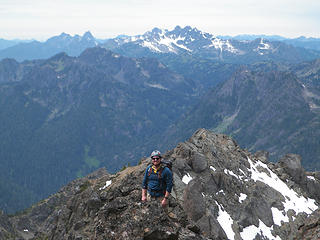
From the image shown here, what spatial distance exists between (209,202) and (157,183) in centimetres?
3455

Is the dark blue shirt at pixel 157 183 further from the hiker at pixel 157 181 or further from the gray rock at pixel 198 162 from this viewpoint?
the gray rock at pixel 198 162

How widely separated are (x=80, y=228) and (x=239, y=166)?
138ft

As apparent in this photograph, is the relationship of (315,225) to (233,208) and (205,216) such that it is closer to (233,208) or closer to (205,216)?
(205,216)

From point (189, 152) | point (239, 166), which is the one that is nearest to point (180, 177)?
point (189, 152)

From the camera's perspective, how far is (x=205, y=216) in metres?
46.7

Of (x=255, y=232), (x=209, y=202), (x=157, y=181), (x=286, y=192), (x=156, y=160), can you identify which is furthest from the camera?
(x=286, y=192)

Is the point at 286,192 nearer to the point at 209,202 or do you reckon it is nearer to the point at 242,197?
the point at 242,197

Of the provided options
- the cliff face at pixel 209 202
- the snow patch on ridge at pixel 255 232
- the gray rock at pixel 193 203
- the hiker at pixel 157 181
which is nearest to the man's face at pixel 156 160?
the hiker at pixel 157 181

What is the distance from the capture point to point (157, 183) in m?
21.8

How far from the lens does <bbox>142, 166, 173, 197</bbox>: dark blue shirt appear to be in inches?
841

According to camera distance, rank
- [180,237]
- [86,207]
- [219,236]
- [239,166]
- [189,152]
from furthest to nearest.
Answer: [239,166], [189,152], [86,207], [219,236], [180,237]

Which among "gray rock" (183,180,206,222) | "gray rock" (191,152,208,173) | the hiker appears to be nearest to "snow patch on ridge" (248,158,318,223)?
"gray rock" (191,152,208,173)

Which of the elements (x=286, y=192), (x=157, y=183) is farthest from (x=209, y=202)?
(x=157, y=183)

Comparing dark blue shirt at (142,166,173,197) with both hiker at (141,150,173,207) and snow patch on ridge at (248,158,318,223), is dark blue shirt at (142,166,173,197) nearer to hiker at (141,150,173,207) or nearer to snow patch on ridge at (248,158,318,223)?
hiker at (141,150,173,207)
